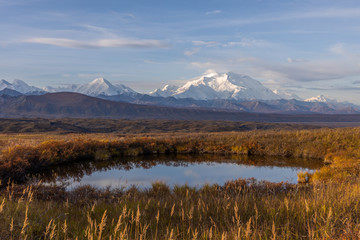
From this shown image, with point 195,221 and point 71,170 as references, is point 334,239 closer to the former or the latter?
point 195,221

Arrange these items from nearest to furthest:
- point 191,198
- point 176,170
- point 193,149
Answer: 1. point 191,198
2. point 176,170
3. point 193,149

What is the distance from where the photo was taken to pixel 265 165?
19.6 meters

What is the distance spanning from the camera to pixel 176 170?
1791cm

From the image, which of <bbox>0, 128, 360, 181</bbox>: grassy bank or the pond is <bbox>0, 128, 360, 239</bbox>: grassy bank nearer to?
<bbox>0, 128, 360, 181</bbox>: grassy bank

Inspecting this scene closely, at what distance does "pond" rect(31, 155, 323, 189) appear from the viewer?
48.4 ft

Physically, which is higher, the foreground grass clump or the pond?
the foreground grass clump

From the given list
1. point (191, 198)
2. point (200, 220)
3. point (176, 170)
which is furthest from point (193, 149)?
point (200, 220)

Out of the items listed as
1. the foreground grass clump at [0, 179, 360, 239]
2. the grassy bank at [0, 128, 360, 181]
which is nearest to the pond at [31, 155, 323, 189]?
the grassy bank at [0, 128, 360, 181]

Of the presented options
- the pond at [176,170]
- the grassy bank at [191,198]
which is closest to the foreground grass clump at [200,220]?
the grassy bank at [191,198]

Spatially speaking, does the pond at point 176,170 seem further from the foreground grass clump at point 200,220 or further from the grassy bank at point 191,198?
the foreground grass clump at point 200,220

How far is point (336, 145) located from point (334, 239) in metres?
20.4

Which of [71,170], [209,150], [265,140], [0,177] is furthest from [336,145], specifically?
[0,177]

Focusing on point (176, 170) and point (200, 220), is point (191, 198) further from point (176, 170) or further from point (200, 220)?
point (176, 170)

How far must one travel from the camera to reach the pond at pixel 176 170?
14750 mm
